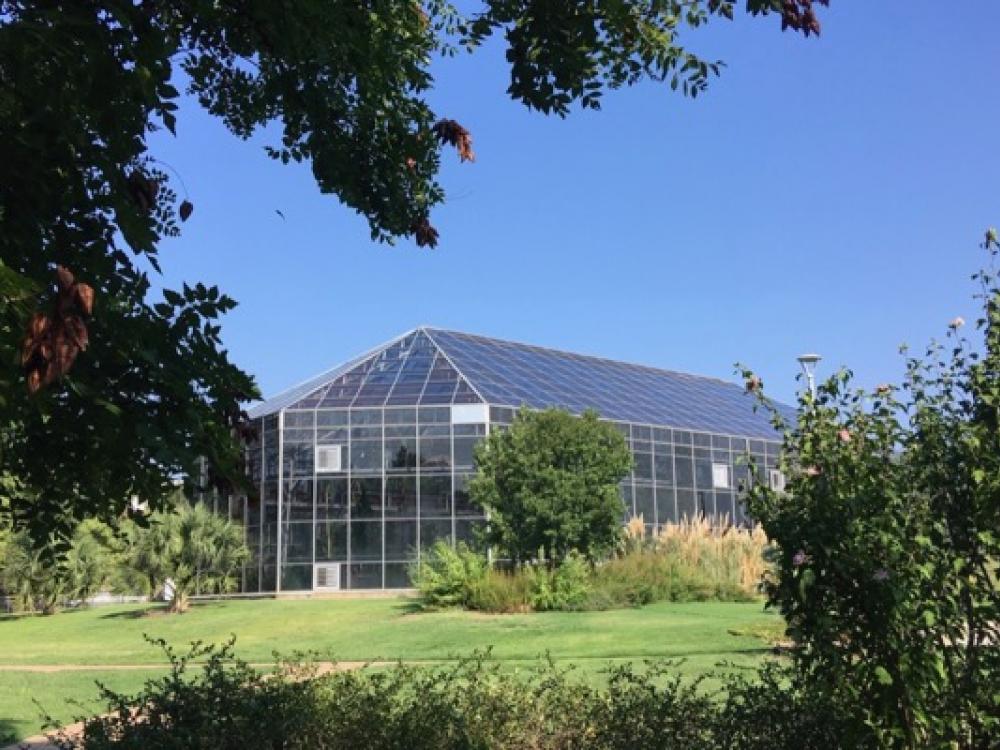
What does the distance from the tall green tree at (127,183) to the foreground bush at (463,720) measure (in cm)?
187

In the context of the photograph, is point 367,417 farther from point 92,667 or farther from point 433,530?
point 92,667

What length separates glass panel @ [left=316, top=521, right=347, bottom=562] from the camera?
2950cm

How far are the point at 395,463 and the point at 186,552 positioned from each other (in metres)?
6.95

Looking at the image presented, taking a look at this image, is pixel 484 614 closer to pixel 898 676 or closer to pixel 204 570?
pixel 204 570

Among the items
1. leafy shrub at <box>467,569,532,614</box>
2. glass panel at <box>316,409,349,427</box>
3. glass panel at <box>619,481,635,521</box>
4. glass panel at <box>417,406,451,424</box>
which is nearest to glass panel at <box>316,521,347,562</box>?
glass panel at <box>316,409,349,427</box>

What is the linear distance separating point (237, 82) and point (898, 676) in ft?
15.1

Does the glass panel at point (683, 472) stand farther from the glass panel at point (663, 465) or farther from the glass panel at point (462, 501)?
the glass panel at point (462, 501)

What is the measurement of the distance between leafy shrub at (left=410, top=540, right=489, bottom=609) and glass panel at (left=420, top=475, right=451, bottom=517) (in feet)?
20.3

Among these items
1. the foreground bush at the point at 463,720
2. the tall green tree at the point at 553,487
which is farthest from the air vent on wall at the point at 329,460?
the foreground bush at the point at 463,720

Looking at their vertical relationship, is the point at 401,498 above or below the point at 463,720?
above

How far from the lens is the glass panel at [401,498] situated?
2950 cm

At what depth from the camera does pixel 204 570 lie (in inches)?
1054

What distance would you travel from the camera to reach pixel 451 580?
72.2 feet

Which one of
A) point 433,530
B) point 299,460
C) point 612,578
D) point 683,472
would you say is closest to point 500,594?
point 612,578
